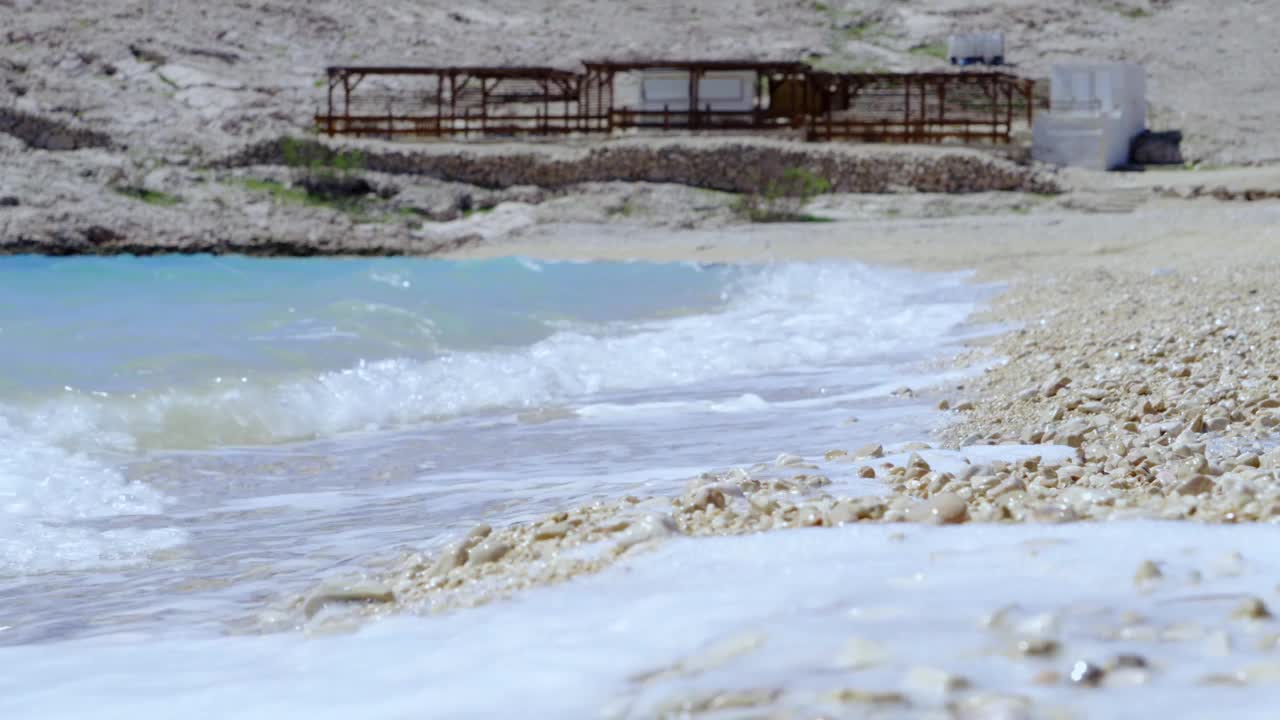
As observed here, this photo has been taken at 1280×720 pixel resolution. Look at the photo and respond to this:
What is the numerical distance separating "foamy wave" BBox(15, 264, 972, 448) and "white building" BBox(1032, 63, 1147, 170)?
2257 centimetres

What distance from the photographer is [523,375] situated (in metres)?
12.3

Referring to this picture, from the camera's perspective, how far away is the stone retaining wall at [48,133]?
43.8 metres

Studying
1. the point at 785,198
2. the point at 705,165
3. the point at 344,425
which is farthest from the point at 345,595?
the point at 705,165

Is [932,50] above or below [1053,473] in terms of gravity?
above

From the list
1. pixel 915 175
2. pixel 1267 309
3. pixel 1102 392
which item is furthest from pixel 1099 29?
pixel 1102 392

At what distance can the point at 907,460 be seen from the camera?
643 centimetres

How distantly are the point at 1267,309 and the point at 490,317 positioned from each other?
10314mm

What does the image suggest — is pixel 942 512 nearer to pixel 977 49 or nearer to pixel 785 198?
pixel 785 198

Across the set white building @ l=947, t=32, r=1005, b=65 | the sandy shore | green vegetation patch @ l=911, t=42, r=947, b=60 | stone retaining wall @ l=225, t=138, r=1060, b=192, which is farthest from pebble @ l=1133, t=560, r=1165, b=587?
green vegetation patch @ l=911, t=42, r=947, b=60

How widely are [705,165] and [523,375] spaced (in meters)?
29.1

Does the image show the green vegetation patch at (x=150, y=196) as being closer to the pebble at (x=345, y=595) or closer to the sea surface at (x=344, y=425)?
the sea surface at (x=344, y=425)

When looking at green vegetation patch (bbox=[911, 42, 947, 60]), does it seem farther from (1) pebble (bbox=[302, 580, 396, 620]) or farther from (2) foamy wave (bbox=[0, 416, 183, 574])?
(1) pebble (bbox=[302, 580, 396, 620])

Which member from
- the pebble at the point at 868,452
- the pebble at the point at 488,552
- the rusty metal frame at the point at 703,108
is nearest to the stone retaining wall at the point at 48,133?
the rusty metal frame at the point at 703,108

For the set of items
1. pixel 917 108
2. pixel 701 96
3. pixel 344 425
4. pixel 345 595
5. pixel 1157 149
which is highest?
pixel 701 96
